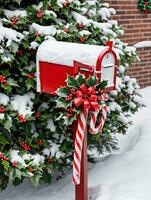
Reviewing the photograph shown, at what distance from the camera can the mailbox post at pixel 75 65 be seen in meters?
3.09

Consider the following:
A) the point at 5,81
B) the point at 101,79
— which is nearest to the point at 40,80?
the point at 5,81

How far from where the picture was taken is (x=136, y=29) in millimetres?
7348

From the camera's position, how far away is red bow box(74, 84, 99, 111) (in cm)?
301

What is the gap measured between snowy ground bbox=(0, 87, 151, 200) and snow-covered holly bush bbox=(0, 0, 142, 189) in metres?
0.31

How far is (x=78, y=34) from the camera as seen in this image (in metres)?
3.78

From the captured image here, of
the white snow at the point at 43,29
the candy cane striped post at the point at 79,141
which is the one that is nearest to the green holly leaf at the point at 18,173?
the candy cane striped post at the point at 79,141

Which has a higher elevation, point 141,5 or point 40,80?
point 141,5

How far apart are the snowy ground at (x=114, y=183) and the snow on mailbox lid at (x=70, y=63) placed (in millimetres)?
1039

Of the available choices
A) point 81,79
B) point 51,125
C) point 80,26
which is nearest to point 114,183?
point 51,125

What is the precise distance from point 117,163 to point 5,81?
165 centimetres

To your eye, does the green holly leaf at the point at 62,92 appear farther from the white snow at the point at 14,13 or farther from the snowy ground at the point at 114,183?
the snowy ground at the point at 114,183

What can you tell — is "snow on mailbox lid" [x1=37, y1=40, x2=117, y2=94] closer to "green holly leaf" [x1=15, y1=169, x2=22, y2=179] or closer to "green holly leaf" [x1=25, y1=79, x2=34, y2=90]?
"green holly leaf" [x1=25, y1=79, x2=34, y2=90]

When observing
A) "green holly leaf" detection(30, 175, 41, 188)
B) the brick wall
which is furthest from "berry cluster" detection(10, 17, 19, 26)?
the brick wall

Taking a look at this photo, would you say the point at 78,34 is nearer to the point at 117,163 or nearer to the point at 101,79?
the point at 101,79
